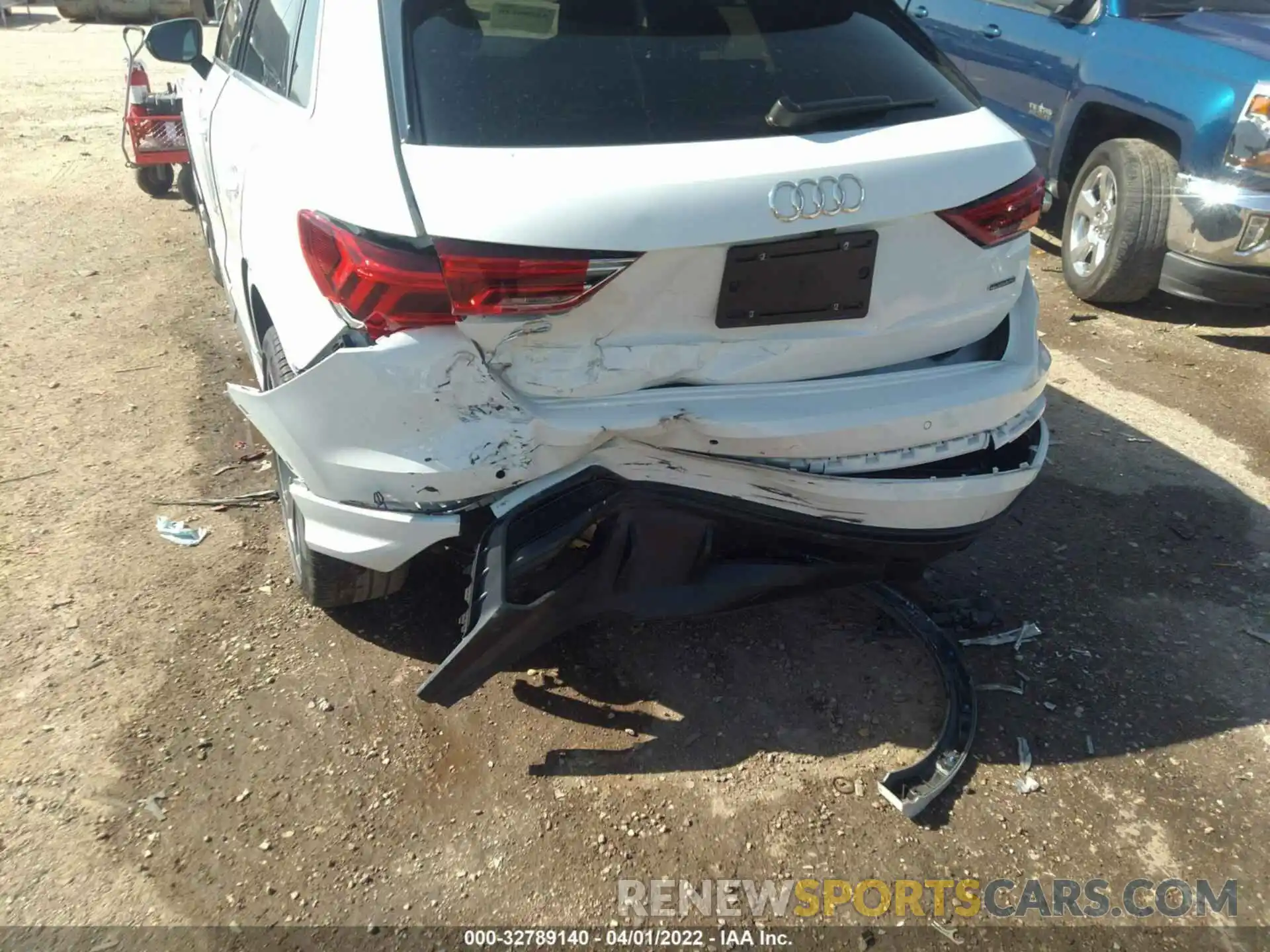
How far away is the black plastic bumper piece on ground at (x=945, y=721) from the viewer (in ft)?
8.32

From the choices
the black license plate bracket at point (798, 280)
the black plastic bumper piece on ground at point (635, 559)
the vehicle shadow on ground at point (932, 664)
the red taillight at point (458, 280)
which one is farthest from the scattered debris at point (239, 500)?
the black license plate bracket at point (798, 280)

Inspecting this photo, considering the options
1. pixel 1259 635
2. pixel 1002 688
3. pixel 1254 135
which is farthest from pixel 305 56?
pixel 1254 135

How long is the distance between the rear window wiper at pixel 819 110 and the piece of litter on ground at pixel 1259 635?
201 cm

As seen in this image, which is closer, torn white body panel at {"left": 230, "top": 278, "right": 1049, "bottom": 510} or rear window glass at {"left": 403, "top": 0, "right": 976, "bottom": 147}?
torn white body panel at {"left": 230, "top": 278, "right": 1049, "bottom": 510}

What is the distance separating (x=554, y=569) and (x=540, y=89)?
43.5 inches

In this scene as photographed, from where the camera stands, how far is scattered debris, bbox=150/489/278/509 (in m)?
3.61

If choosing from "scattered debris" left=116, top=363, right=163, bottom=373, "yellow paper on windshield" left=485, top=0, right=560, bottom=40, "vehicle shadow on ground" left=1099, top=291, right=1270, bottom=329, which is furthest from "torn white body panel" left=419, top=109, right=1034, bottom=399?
"vehicle shadow on ground" left=1099, top=291, right=1270, bottom=329

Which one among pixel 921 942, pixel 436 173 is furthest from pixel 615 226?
pixel 921 942

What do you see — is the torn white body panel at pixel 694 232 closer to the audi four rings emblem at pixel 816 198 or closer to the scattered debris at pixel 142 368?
the audi four rings emblem at pixel 816 198

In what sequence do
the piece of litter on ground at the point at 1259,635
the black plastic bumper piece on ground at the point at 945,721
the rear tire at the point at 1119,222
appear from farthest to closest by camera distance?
the rear tire at the point at 1119,222
the piece of litter on ground at the point at 1259,635
the black plastic bumper piece on ground at the point at 945,721

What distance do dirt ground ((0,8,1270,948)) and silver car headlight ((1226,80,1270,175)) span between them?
1620mm

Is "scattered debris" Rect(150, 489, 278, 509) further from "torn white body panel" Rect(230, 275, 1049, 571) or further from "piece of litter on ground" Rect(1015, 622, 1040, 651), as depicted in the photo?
"piece of litter on ground" Rect(1015, 622, 1040, 651)

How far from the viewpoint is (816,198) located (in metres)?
2.20

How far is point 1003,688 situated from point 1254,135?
3.43 metres
